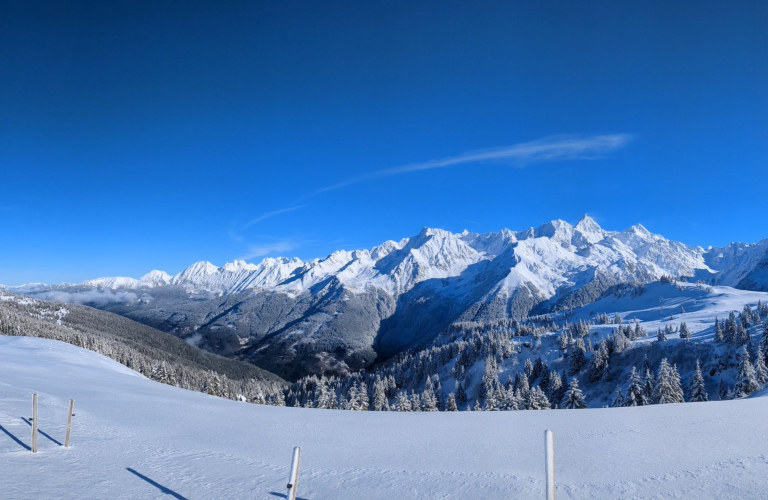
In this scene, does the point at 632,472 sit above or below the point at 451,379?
above

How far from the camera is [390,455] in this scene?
12398mm

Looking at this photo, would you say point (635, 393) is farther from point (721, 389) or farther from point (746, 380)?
point (721, 389)

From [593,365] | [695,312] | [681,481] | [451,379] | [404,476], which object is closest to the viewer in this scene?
[681,481]

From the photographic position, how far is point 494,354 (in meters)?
140

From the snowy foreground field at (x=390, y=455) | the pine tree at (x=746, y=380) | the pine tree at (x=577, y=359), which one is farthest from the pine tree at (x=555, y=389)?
the snowy foreground field at (x=390, y=455)

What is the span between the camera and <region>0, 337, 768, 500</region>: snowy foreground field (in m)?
9.00

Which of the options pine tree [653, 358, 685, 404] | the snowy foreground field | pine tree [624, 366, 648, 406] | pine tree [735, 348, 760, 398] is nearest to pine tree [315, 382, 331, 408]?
pine tree [624, 366, 648, 406]

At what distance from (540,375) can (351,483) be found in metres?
121

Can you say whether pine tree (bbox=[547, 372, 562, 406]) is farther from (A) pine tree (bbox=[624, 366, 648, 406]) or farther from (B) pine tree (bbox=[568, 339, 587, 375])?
(A) pine tree (bbox=[624, 366, 648, 406])

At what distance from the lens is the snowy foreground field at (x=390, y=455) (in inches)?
354

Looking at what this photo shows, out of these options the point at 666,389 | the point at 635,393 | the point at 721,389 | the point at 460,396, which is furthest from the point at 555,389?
the point at 666,389

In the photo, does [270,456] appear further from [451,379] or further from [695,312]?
[695,312]

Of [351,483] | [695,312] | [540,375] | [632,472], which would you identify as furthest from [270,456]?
[695,312]

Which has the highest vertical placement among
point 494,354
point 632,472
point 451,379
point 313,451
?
point 632,472
